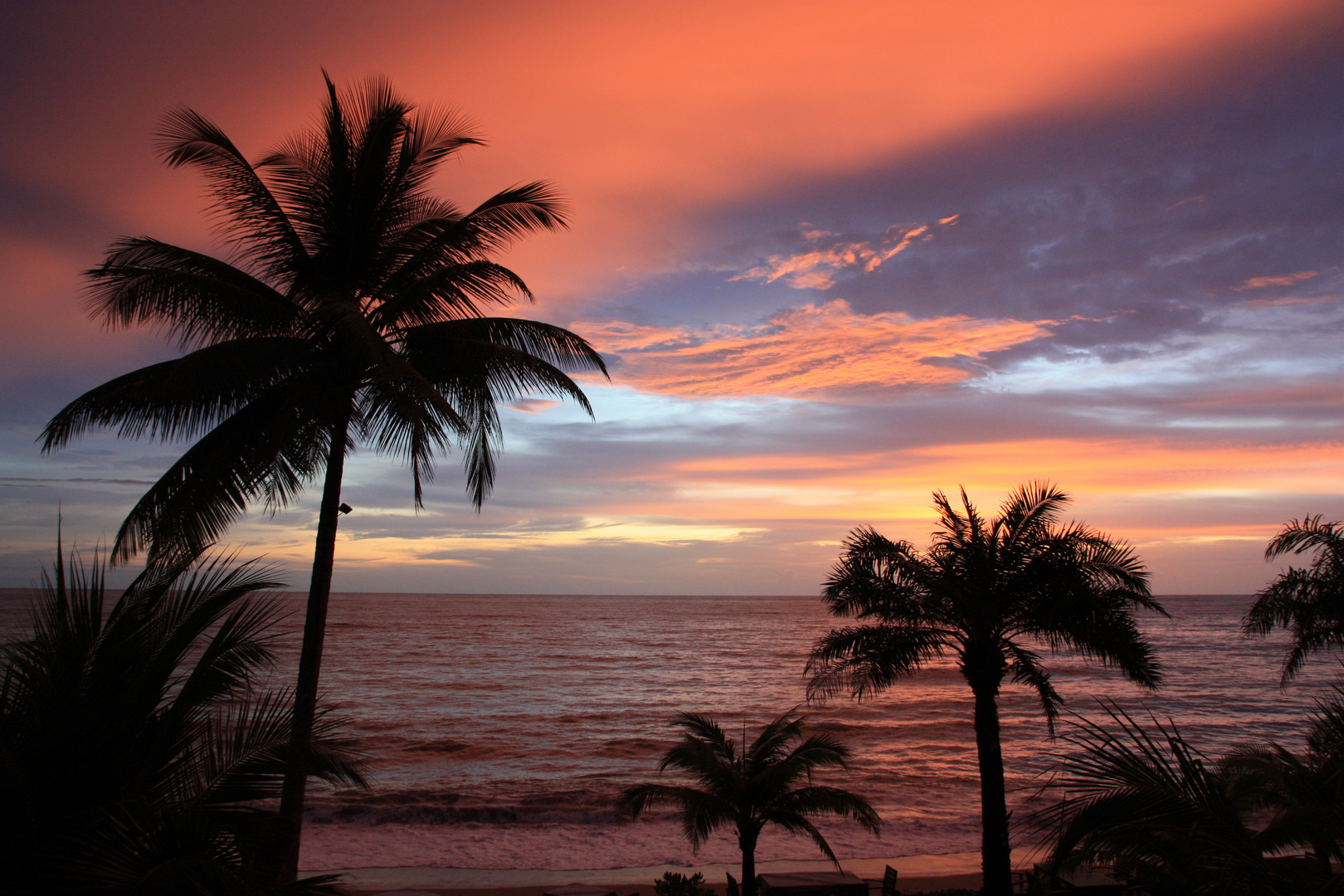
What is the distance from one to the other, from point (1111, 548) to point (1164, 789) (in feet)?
27.3

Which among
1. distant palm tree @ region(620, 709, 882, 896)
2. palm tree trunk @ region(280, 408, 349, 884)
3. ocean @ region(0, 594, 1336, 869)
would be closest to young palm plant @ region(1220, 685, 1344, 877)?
ocean @ region(0, 594, 1336, 869)

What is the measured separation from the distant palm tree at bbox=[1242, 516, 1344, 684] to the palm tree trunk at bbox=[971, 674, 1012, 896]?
5929 millimetres

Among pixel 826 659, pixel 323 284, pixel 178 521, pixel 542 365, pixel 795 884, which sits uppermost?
pixel 323 284

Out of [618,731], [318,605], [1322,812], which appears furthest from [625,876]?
[618,731]

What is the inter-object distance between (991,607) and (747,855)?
5.70 meters

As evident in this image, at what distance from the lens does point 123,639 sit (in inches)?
194

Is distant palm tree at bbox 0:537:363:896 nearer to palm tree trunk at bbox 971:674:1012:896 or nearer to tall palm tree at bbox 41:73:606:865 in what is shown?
tall palm tree at bbox 41:73:606:865

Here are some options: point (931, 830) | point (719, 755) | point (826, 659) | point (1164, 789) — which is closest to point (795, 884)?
point (719, 755)

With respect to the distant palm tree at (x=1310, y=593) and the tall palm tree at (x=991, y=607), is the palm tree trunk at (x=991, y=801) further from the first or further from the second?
the distant palm tree at (x=1310, y=593)

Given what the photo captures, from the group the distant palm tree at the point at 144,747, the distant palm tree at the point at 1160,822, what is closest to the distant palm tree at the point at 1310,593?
the distant palm tree at the point at 1160,822

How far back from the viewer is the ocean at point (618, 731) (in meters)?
A: 19.2

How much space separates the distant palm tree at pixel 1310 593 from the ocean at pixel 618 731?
3.74 metres

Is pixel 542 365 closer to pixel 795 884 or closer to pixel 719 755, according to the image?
pixel 719 755

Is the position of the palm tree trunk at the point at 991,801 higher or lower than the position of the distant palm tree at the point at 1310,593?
lower
